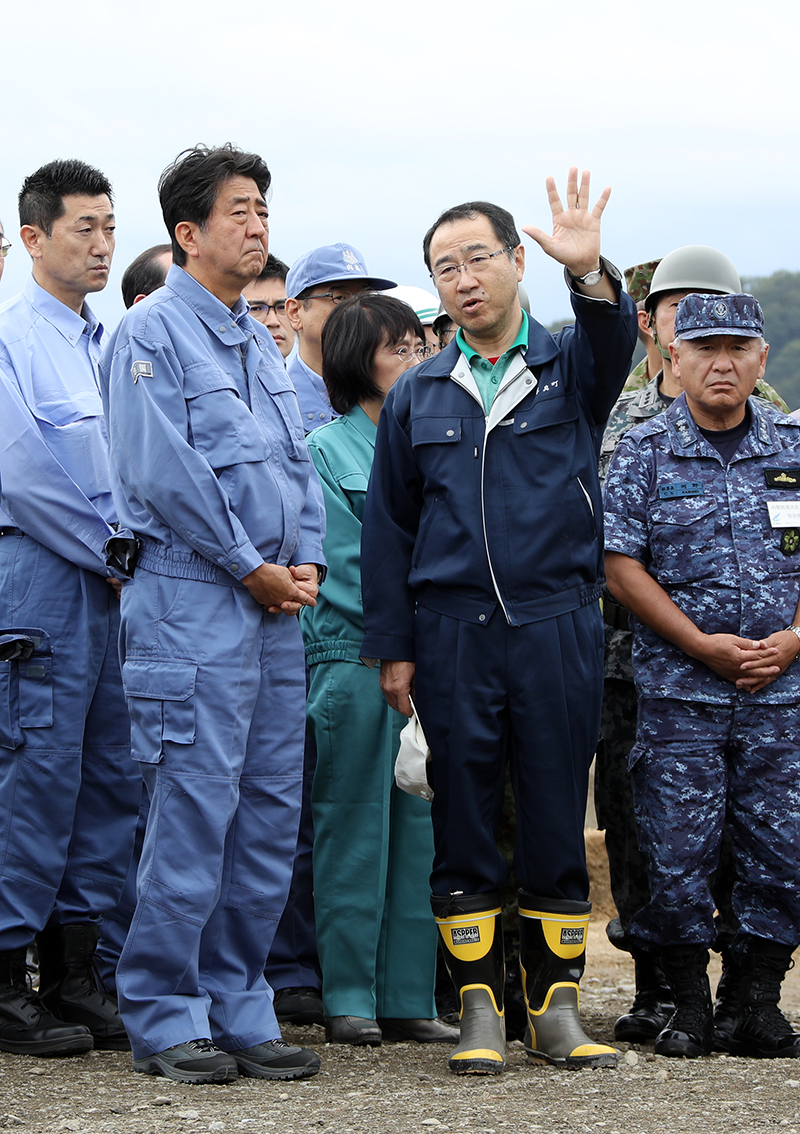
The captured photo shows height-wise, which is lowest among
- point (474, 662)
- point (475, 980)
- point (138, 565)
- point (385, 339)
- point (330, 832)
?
point (475, 980)

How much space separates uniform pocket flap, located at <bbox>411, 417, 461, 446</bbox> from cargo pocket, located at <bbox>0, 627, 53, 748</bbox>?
1.27 m

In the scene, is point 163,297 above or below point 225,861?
above

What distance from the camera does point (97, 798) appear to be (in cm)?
432

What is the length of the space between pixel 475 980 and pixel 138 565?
1.45 meters

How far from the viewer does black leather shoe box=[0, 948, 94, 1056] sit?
3.89 meters

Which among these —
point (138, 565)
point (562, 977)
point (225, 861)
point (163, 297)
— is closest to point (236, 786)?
point (225, 861)

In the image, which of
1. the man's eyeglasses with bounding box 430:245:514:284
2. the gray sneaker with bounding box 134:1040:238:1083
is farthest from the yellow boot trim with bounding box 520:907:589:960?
the man's eyeglasses with bounding box 430:245:514:284

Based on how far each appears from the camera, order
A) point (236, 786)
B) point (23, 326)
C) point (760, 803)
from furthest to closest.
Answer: point (23, 326), point (760, 803), point (236, 786)

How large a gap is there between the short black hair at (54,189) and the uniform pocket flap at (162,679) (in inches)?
66.7

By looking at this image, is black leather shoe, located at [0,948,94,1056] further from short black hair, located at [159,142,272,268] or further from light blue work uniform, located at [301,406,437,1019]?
short black hair, located at [159,142,272,268]

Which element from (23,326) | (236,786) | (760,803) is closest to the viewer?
(236,786)

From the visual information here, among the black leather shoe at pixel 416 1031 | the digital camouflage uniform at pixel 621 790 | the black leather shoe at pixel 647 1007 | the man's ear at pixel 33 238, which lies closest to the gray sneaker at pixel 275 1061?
the black leather shoe at pixel 416 1031

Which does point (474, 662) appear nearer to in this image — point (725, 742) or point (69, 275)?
point (725, 742)

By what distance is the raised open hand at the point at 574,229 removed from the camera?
3713 mm
